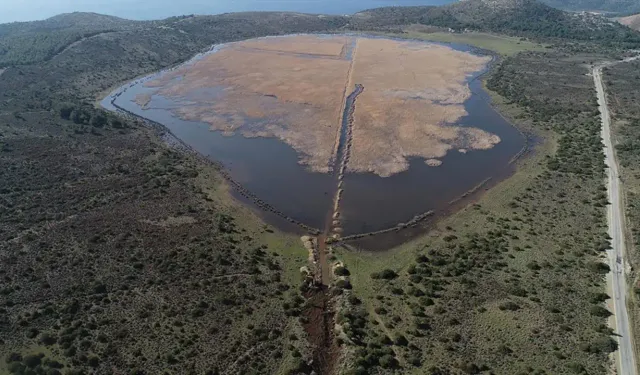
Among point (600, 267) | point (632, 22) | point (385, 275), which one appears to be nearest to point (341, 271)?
point (385, 275)

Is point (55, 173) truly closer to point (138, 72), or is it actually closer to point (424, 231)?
point (424, 231)

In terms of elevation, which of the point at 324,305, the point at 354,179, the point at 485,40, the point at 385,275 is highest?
the point at 485,40

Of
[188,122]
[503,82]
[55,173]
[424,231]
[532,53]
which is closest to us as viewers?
[424,231]

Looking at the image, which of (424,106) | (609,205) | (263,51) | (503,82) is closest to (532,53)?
(503,82)

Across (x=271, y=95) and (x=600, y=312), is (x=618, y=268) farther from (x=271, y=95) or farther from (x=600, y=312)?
(x=271, y=95)

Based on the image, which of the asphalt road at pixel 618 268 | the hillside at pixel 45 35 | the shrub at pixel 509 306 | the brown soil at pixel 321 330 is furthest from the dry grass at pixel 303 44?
the shrub at pixel 509 306

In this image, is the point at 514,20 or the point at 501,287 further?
the point at 514,20
